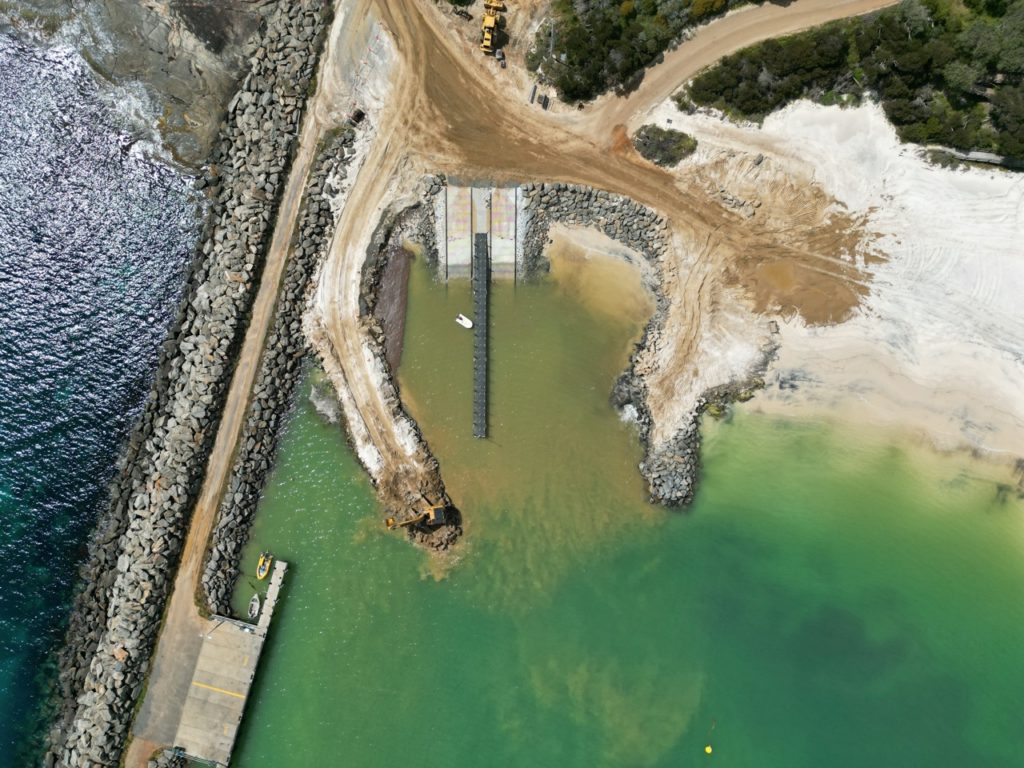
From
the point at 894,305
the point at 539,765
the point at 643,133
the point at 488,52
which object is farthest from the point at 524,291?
the point at 539,765

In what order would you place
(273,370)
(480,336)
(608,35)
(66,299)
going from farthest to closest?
(66,299)
(480,336)
(273,370)
(608,35)

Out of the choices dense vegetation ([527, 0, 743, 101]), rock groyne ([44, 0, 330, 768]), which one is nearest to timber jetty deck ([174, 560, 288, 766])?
rock groyne ([44, 0, 330, 768])

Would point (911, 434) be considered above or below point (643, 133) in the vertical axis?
below

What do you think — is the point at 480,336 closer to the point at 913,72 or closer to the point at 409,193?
the point at 409,193

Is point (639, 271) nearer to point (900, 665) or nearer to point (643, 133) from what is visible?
point (643, 133)

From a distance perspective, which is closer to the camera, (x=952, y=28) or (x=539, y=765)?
(x=952, y=28)

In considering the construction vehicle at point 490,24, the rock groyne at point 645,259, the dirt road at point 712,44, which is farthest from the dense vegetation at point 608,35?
the rock groyne at point 645,259

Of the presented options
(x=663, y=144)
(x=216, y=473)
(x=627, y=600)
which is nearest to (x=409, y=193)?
(x=663, y=144)
